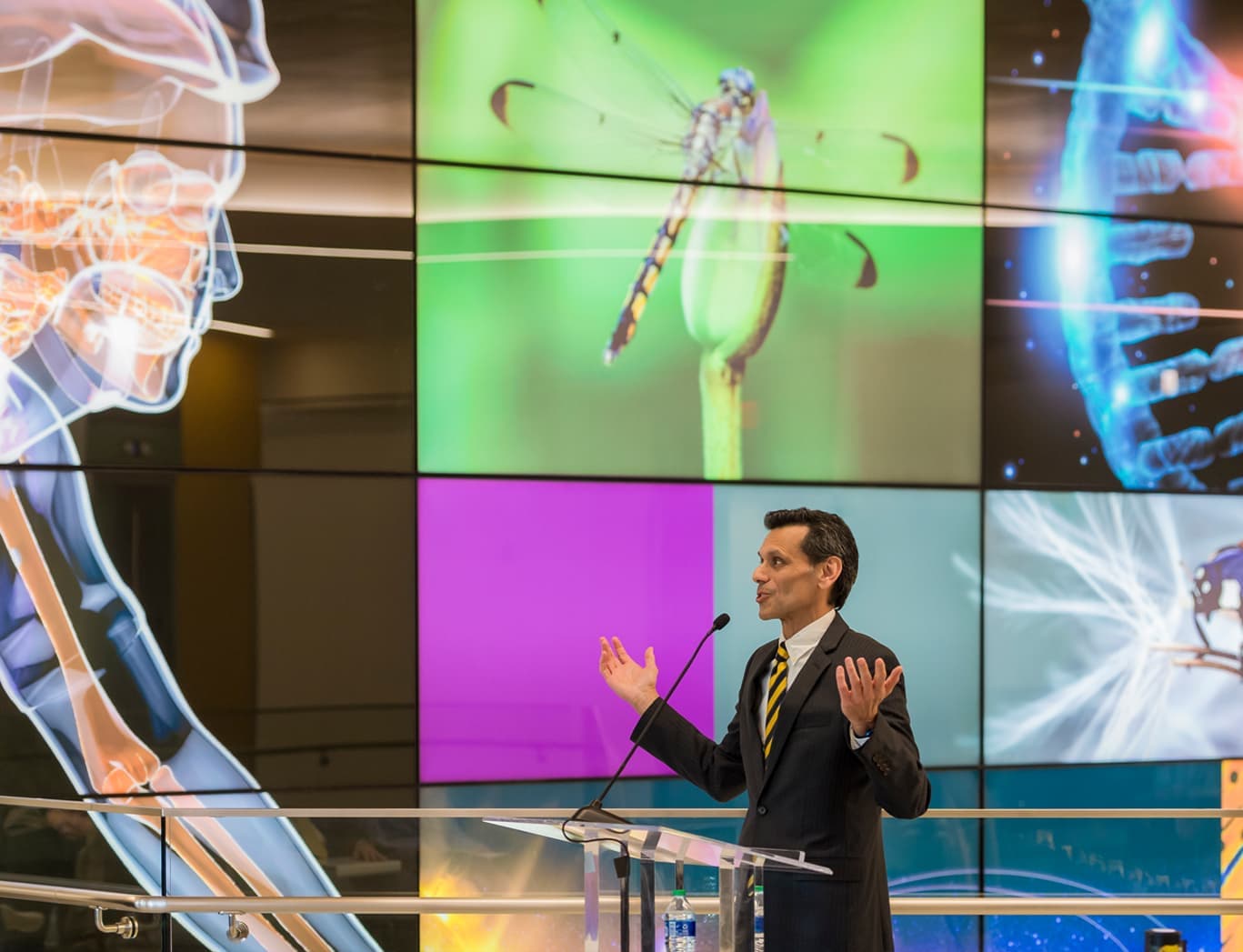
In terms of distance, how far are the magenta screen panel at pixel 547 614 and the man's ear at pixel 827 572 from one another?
3194mm

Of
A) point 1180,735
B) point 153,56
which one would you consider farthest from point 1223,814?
point 153,56

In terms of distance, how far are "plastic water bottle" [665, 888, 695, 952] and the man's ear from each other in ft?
2.31

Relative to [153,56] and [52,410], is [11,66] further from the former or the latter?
[52,410]

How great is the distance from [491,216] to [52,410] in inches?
73.9

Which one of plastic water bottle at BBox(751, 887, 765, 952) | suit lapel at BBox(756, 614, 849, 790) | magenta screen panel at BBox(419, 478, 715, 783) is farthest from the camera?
magenta screen panel at BBox(419, 478, 715, 783)

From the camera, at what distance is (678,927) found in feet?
8.88

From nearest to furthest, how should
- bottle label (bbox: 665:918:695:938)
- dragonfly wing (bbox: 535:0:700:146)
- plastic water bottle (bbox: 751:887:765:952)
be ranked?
plastic water bottle (bbox: 751:887:765:952) < bottle label (bbox: 665:918:695:938) < dragonfly wing (bbox: 535:0:700:146)

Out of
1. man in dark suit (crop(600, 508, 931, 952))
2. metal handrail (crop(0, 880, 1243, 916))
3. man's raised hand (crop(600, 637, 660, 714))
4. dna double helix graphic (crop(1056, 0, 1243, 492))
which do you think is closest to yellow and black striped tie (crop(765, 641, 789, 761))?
man in dark suit (crop(600, 508, 931, 952))

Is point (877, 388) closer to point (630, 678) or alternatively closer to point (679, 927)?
point (630, 678)

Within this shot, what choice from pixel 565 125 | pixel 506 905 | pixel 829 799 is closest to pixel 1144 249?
pixel 565 125

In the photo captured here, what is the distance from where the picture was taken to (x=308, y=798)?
5.85 meters

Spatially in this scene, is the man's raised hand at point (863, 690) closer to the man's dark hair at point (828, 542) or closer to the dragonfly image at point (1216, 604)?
the man's dark hair at point (828, 542)

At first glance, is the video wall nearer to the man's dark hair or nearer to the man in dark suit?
the man in dark suit

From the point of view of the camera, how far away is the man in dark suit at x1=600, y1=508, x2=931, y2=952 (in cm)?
270
